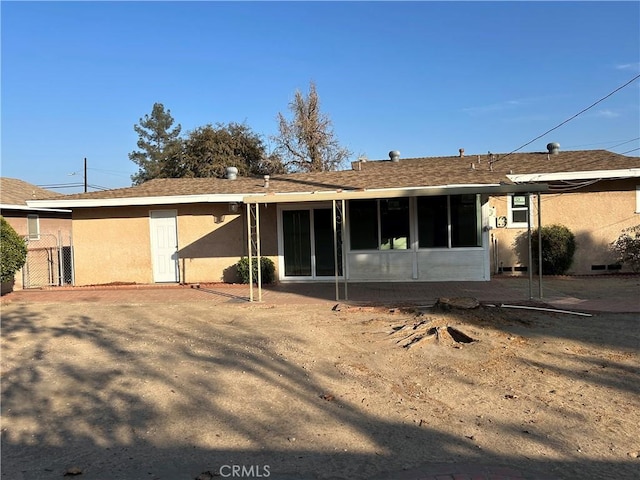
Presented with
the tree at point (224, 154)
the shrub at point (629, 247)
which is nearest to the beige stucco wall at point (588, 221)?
the shrub at point (629, 247)

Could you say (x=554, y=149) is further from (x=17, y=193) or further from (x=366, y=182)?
(x=17, y=193)

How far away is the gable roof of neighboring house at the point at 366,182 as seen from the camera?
1367 centimetres

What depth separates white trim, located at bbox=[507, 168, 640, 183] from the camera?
14250 millimetres

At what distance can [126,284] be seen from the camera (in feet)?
48.9

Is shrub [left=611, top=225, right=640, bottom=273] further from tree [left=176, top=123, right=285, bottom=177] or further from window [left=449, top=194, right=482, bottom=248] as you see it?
tree [left=176, top=123, right=285, bottom=177]

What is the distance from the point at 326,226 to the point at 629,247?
29.3ft

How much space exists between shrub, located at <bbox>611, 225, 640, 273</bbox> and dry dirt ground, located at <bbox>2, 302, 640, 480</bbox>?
7199mm

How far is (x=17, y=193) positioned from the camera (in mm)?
21375

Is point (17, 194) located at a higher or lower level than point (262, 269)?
higher

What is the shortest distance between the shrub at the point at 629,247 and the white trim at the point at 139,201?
37.1 feet

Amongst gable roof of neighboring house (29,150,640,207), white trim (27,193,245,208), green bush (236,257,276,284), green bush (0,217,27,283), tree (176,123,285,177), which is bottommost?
green bush (236,257,276,284)

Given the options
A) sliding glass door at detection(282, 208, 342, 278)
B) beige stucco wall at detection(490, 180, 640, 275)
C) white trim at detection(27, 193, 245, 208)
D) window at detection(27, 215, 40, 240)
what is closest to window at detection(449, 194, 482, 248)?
beige stucco wall at detection(490, 180, 640, 275)

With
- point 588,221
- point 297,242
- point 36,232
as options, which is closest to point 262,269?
point 297,242

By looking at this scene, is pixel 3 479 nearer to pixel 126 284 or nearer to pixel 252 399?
pixel 252 399
